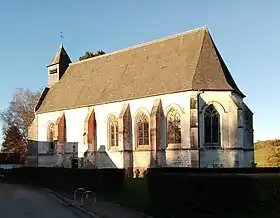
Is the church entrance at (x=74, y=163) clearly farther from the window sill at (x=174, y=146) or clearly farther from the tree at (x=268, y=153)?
the tree at (x=268, y=153)

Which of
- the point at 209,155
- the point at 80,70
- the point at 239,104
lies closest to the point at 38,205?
the point at 209,155

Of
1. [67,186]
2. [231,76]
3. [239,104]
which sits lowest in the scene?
[67,186]

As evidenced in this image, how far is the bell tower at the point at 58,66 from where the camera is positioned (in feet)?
180

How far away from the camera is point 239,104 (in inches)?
1438

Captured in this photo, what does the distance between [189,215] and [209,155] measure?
21827 mm

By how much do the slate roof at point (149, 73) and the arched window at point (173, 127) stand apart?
1863mm

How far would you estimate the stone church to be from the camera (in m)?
36.0

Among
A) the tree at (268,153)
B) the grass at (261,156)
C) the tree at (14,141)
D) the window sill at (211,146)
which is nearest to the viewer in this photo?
the window sill at (211,146)

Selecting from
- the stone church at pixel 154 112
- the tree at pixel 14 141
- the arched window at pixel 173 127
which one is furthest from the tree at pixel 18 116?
the arched window at pixel 173 127

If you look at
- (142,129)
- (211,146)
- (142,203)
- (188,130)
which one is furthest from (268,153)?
(142,203)

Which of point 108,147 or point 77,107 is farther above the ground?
point 77,107

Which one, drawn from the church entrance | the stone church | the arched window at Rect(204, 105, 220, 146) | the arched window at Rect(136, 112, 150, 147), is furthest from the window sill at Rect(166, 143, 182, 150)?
the church entrance

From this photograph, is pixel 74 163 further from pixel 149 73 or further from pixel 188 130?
pixel 188 130

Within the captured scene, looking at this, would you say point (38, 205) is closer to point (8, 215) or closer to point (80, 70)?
point (8, 215)
